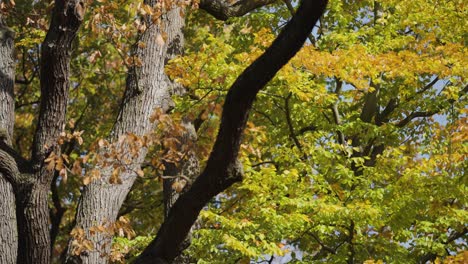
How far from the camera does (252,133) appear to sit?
779cm

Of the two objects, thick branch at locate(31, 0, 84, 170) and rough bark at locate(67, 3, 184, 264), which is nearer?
thick branch at locate(31, 0, 84, 170)

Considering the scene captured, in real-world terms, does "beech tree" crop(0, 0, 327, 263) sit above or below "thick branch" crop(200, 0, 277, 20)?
below

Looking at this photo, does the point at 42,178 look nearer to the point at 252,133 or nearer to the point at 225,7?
the point at 252,133

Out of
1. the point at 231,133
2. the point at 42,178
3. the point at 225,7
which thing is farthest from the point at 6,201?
the point at 225,7

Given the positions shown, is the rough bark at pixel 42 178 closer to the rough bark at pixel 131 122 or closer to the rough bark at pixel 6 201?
the rough bark at pixel 6 201

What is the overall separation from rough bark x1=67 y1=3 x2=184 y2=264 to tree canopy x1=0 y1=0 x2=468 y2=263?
0.06 feet

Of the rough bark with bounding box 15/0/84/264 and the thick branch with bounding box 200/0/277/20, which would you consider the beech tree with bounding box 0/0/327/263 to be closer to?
the rough bark with bounding box 15/0/84/264

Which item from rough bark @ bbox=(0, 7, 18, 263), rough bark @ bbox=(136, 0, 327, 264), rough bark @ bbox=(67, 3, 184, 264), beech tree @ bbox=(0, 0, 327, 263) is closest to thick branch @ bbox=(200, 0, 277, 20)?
rough bark @ bbox=(67, 3, 184, 264)

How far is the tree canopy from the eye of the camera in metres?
6.18

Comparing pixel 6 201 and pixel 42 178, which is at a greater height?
pixel 42 178

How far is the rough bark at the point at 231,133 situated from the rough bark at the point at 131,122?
7.34ft

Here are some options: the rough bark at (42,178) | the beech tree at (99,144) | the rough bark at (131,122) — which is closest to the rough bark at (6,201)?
the beech tree at (99,144)

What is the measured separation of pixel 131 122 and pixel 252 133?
6.95 feet

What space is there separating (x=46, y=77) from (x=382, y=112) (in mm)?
10798
